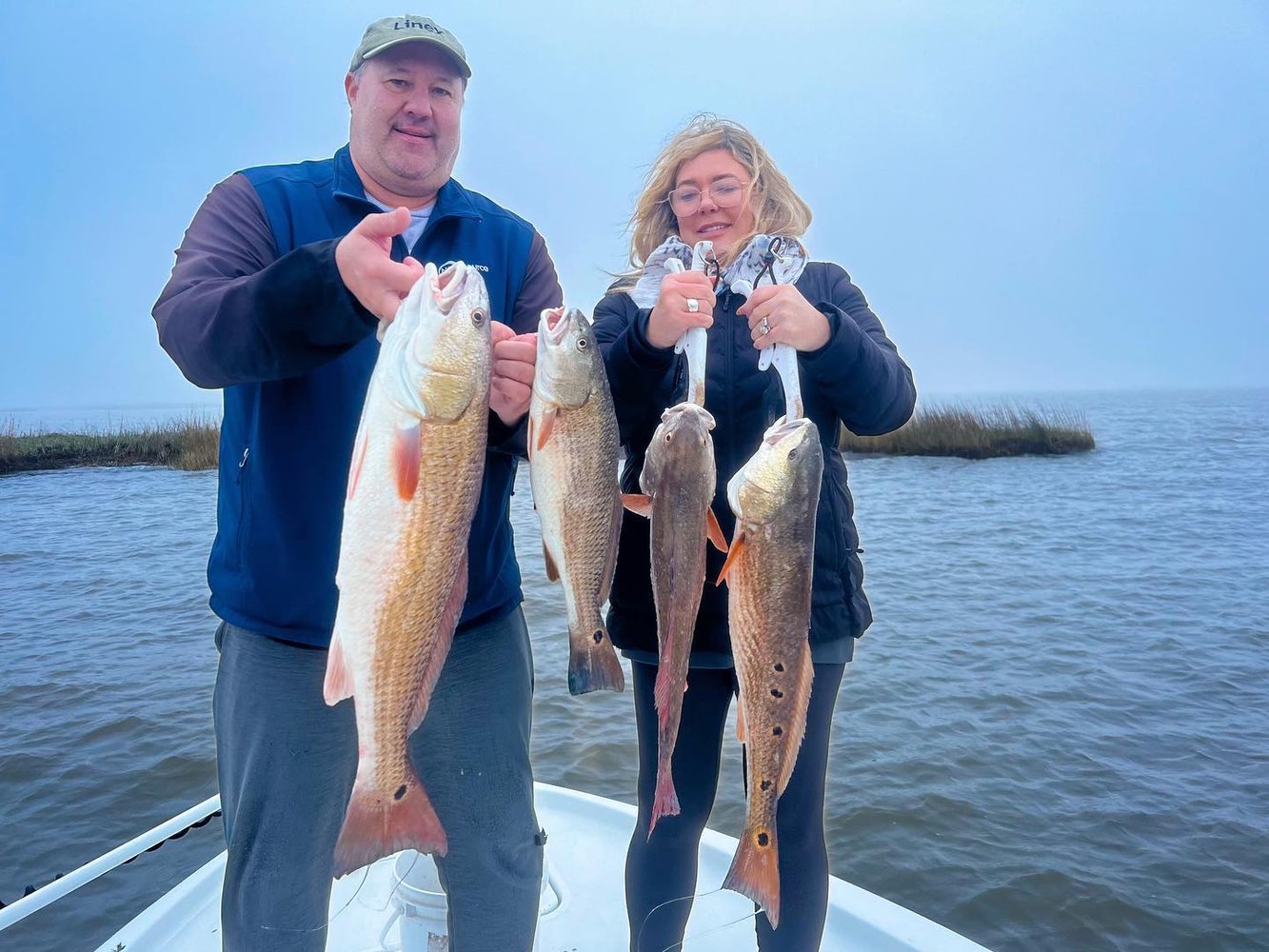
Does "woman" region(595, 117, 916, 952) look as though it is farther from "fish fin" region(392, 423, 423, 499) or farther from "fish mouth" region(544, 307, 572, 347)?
"fish fin" region(392, 423, 423, 499)

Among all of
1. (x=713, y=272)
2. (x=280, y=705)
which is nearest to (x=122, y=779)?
(x=280, y=705)

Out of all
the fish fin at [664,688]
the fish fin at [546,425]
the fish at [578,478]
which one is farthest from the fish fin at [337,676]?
the fish fin at [664,688]

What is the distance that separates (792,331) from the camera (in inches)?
87.6

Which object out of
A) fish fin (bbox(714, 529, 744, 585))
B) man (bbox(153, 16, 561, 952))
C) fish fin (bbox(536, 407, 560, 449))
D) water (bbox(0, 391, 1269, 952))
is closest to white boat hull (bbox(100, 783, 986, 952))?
water (bbox(0, 391, 1269, 952))

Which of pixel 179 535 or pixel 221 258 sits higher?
pixel 221 258

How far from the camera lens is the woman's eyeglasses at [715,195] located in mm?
2785

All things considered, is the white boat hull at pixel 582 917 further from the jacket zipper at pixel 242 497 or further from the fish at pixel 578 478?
the jacket zipper at pixel 242 497

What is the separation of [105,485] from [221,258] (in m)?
31.4

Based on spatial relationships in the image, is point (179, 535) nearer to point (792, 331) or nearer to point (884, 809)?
point (884, 809)

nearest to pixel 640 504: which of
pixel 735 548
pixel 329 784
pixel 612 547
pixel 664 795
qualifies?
pixel 612 547

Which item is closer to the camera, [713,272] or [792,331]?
[792,331]

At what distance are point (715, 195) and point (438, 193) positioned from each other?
98 cm

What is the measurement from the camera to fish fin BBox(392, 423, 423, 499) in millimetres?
1824

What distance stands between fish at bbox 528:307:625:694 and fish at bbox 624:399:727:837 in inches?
5.2
